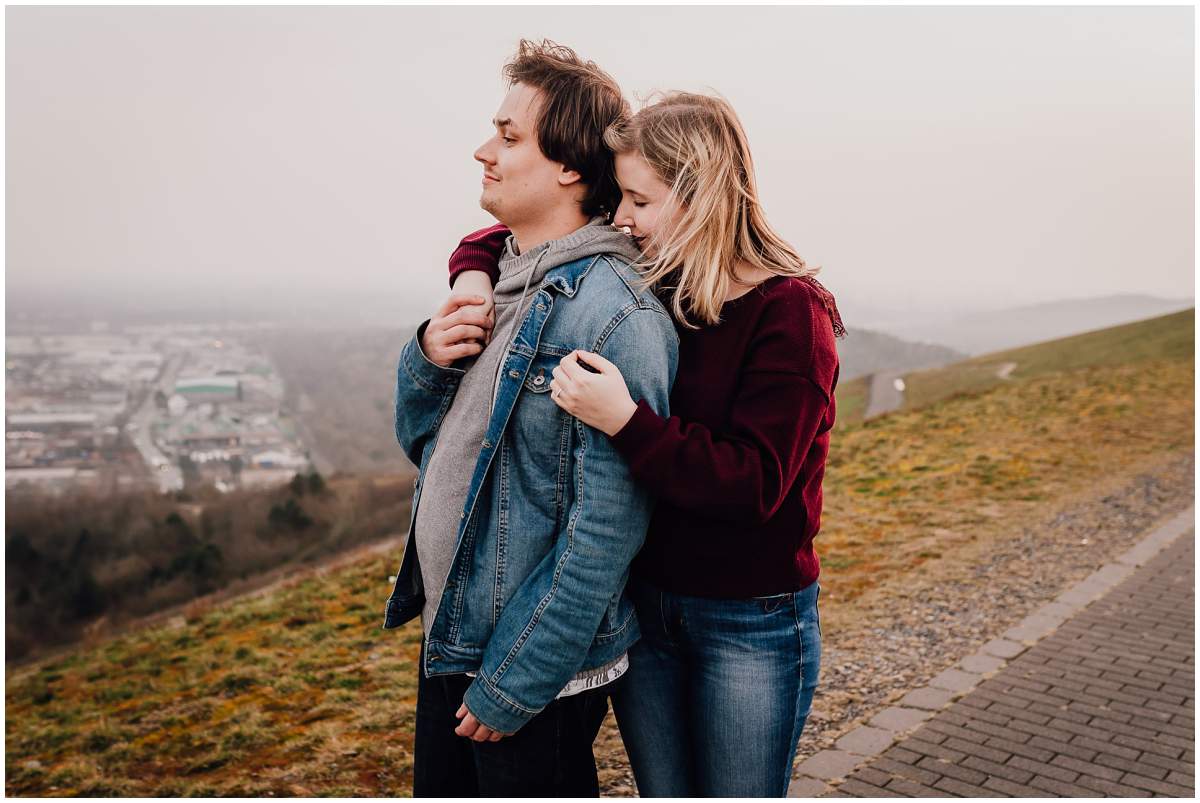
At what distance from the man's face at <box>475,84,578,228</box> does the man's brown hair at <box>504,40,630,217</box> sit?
0.8 inches

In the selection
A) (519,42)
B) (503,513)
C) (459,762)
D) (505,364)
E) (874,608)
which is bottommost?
(874,608)

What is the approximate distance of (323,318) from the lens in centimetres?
5456

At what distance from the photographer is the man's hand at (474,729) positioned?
1.99m

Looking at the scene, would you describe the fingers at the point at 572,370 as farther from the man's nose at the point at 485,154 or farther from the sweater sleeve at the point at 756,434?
the man's nose at the point at 485,154

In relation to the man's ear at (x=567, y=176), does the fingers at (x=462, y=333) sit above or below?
below

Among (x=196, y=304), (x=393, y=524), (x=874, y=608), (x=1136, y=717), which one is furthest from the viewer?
(x=196, y=304)

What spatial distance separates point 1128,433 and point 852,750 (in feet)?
39.6

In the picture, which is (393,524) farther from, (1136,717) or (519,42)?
(519,42)

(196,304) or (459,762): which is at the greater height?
(459,762)

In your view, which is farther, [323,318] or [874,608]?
[323,318]

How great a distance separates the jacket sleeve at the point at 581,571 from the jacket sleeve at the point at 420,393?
36cm

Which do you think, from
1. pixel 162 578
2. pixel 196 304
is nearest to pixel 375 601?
pixel 162 578

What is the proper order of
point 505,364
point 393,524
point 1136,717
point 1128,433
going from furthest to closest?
point 393,524 → point 1128,433 → point 1136,717 → point 505,364

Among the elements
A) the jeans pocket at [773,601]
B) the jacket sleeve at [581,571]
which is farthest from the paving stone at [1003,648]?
the jacket sleeve at [581,571]
